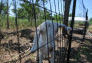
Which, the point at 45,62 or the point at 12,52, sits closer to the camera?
the point at 45,62

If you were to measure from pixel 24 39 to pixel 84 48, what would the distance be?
1.75 metres

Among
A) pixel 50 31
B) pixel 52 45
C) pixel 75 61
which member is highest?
pixel 50 31

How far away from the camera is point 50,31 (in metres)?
2.17

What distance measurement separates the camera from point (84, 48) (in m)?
4.57

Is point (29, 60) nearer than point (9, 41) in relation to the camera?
Yes

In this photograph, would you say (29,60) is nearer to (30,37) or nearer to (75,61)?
(75,61)

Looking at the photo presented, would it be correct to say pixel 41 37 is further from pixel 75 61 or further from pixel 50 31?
pixel 75 61

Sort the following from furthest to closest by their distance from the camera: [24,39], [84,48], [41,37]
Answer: [24,39], [84,48], [41,37]

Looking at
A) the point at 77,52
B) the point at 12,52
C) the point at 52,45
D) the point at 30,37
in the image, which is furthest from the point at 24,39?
the point at 52,45

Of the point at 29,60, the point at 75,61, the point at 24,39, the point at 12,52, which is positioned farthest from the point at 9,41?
the point at 75,61

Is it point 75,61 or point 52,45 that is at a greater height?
point 52,45

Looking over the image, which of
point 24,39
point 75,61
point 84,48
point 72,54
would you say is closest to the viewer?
point 75,61

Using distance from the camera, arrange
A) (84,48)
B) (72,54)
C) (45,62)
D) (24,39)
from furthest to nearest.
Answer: (24,39) < (84,48) < (72,54) < (45,62)

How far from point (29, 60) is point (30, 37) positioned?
213 centimetres
